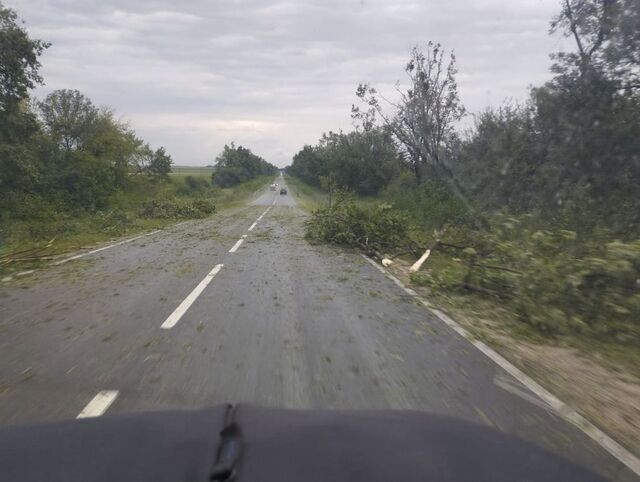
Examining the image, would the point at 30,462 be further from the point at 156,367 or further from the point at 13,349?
the point at 13,349

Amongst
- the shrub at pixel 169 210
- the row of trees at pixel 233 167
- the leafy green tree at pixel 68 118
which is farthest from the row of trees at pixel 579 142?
the row of trees at pixel 233 167

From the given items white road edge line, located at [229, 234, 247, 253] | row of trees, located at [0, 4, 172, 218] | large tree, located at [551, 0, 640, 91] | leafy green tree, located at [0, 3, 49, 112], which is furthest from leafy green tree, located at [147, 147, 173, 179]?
large tree, located at [551, 0, 640, 91]

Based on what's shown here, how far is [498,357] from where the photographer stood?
5.70 m

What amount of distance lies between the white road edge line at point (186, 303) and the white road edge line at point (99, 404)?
6.84 ft

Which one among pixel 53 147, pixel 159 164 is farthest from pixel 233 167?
pixel 53 147

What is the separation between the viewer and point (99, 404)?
4.04 meters

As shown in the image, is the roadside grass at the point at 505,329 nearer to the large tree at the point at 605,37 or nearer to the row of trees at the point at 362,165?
the large tree at the point at 605,37

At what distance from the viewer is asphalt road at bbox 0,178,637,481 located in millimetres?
4137

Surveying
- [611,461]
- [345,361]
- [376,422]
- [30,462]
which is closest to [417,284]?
[345,361]

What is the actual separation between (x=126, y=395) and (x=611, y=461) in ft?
12.4

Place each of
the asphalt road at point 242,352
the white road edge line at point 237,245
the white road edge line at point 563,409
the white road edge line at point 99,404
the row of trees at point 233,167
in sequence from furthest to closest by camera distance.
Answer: the row of trees at point 233,167, the white road edge line at point 237,245, the asphalt road at point 242,352, the white road edge line at point 99,404, the white road edge line at point 563,409

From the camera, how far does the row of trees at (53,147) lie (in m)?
21.7

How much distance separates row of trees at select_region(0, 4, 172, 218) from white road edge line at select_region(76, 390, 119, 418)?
2118 cm

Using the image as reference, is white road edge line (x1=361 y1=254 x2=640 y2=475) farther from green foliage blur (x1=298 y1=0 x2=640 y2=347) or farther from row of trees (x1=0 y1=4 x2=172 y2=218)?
row of trees (x1=0 y1=4 x2=172 y2=218)
